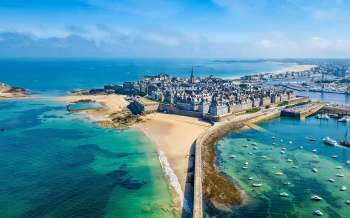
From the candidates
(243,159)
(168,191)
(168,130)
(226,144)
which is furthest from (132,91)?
(168,191)

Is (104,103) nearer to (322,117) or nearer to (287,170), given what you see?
(322,117)

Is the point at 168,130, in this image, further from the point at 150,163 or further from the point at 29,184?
the point at 29,184

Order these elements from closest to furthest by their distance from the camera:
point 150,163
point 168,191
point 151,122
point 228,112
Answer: point 168,191 < point 150,163 < point 151,122 < point 228,112

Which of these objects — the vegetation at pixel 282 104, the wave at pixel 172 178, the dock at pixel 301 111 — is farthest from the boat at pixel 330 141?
the vegetation at pixel 282 104

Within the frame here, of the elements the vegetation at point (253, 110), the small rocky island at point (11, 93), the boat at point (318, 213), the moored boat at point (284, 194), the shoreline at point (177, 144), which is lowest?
the boat at point (318, 213)

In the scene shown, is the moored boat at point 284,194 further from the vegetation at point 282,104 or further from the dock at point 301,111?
the vegetation at point 282,104

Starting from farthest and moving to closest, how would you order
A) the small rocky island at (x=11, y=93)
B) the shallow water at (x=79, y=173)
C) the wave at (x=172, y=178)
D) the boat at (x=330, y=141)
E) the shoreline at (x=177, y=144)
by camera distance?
the small rocky island at (x=11, y=93) → the boat at (x=330, y=141) → the shoreline at (x=177, y=144) → the wave at (x=172, y=178) → the shallow water at (x=79, y=173)
